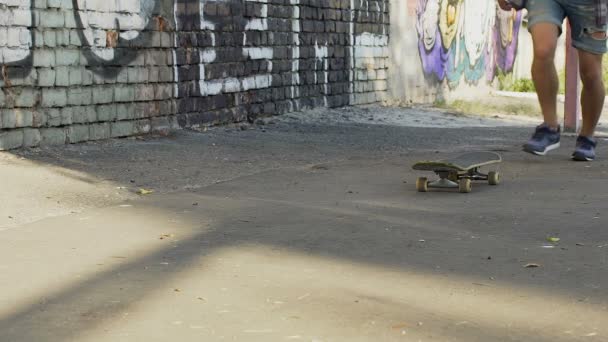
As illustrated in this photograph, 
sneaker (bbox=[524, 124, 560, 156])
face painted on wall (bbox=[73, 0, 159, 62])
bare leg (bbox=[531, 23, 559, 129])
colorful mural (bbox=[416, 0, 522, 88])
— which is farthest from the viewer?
colorful mural (bbox=[416, 0, 522, 88])

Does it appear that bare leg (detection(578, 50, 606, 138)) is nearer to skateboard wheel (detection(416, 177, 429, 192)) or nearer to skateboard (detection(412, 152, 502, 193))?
skateboard (detection(412, 152, 502, 193))

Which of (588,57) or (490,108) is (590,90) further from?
(490,108)

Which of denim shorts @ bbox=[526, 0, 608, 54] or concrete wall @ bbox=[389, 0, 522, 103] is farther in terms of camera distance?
concrete wall @ bbox=[389, 0, 522, 103]

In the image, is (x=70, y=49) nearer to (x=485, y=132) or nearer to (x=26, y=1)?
(x=26, y=1)

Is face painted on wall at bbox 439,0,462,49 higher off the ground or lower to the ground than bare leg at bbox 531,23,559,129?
higher

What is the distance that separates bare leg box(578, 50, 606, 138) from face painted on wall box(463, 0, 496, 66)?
33.2 ft

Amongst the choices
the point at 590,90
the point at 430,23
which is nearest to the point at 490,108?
the point at 430,23

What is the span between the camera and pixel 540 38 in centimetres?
704

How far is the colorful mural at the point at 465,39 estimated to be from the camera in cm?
1559

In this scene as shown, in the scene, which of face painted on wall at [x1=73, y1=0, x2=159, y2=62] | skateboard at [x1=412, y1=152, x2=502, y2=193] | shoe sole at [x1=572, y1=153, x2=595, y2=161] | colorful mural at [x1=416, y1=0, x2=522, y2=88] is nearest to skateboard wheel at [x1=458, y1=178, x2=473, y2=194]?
skateboard at [x1=412, y1=152, x2=502, y2=193]

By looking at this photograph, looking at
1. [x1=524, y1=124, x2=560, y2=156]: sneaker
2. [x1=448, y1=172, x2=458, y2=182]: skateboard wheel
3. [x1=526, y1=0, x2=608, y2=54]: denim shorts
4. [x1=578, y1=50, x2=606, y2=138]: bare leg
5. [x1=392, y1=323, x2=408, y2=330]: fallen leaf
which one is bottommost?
[x1=392, y1=323, x2=408, y2=330]: fallen leaf

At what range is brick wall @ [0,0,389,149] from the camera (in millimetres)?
7461

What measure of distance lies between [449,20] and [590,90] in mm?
9367

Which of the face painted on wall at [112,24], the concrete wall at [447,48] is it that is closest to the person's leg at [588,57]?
the face painted on wall at [112,24]
